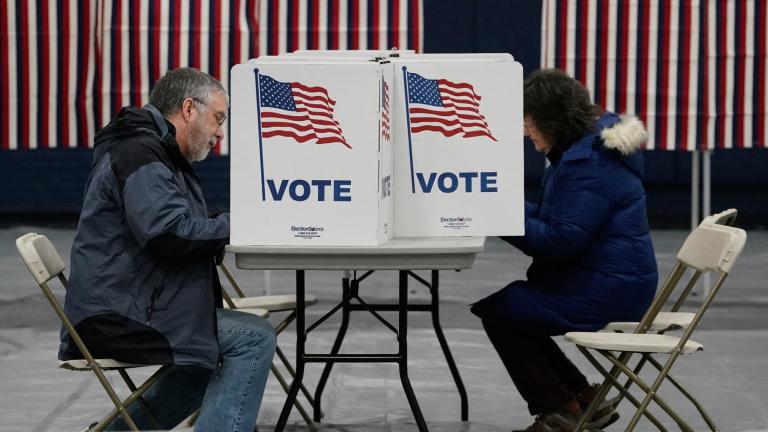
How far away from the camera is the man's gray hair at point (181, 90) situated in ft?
13.0

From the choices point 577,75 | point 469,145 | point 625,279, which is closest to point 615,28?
point 577,75

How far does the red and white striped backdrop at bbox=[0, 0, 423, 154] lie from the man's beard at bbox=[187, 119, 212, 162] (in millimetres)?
3506

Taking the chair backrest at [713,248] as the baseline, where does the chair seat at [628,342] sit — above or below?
below

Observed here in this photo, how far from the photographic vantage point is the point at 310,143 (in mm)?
3600

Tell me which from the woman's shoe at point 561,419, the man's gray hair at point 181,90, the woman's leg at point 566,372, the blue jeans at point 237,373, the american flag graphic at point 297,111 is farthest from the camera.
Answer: the woman's leg at point 566,372

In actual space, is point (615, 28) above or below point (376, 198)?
above

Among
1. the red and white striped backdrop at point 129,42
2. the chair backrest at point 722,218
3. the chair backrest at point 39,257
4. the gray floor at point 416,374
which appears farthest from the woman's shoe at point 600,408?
the red and white striped backdrop at point 129,42

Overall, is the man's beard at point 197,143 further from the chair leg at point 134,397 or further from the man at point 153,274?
the chair leg at point 134,397

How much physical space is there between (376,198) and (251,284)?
5.02 m

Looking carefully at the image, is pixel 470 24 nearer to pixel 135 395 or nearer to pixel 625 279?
pixel 625 279

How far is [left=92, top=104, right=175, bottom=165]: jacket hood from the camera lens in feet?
12.6

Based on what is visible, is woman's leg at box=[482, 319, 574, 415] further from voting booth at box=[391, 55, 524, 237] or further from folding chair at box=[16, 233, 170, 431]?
folding chair at box=[16, 233, 170, 431]

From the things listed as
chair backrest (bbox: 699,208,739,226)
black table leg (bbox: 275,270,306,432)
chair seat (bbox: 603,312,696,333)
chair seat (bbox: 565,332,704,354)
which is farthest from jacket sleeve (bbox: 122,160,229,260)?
chair backrest (bbox: 699,208,739,226)

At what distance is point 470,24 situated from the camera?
37.2ft
